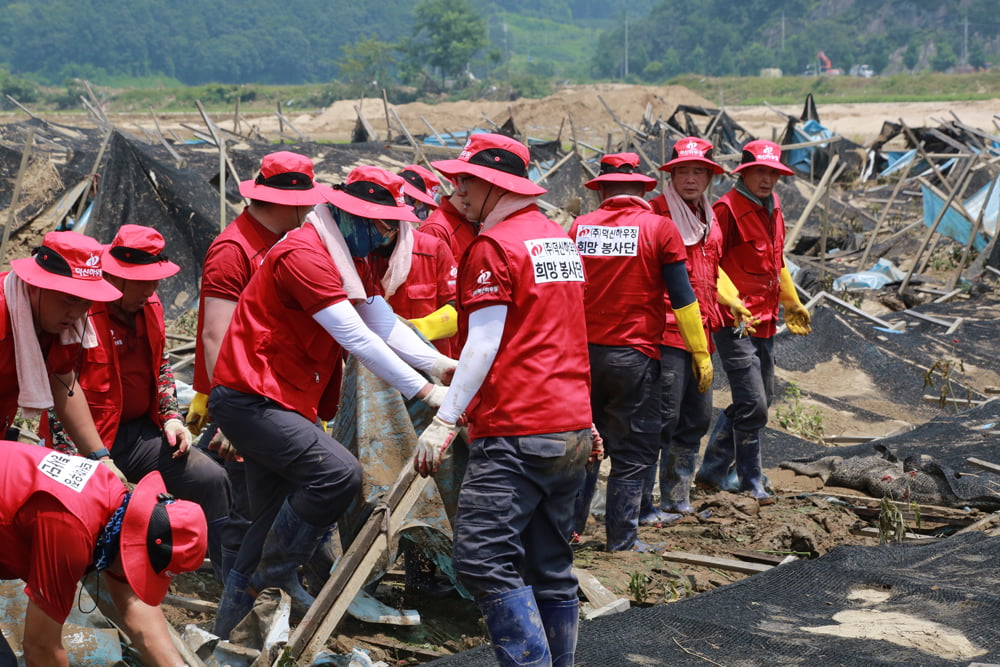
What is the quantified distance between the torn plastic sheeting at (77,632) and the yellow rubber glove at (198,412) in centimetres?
102

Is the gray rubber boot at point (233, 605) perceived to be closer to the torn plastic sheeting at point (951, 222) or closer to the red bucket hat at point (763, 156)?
the red bucket hat at point (763, 156)

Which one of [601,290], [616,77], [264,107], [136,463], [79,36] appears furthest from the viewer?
[79,36]

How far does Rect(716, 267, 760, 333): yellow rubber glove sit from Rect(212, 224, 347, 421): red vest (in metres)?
2.65

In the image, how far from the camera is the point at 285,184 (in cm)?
442

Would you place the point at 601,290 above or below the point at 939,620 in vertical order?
Answer: above

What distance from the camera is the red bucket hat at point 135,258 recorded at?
422 centimetres

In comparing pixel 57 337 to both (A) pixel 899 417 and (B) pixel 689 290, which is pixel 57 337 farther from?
(A) pixel 899 417

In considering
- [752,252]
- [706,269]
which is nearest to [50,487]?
[706,269]

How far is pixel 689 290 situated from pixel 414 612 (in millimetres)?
1859

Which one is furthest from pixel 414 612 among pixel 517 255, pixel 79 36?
pixel 79 36

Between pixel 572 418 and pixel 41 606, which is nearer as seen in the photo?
pixel 41 606

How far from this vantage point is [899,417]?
884 centimetres

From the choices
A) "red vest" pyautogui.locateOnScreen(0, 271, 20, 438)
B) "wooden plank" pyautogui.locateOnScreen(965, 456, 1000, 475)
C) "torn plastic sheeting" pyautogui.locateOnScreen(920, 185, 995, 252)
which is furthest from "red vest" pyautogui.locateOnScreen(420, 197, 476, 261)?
"torn plastic sheeting" pyautogui.locateOnScreen(920, 185, 995, 252)

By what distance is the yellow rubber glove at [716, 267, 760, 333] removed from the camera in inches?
232
